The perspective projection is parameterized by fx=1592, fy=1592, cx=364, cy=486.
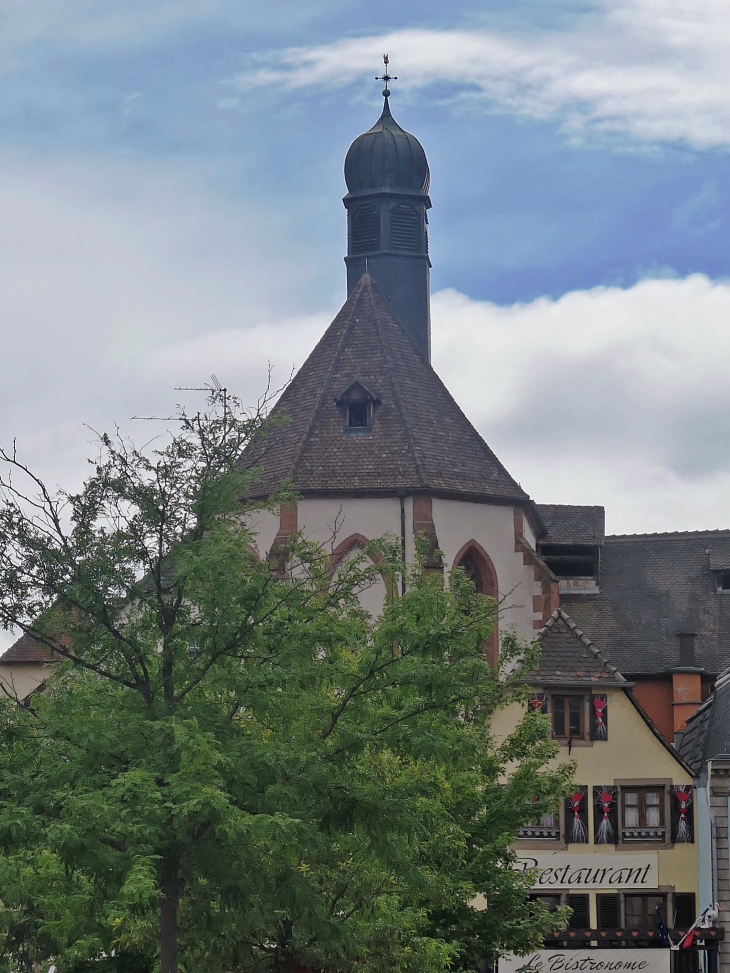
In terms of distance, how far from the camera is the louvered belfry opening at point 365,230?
47156 millimetres

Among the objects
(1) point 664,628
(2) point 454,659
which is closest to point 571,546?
(1) point 664,628

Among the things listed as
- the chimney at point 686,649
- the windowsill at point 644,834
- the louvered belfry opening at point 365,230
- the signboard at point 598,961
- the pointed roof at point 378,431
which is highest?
the louvered belfry opening at point 365,230

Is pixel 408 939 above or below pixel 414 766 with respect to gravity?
below

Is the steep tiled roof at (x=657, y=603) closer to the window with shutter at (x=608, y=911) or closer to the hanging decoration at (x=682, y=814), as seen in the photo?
the hanging decoration at (x=682, y=814)

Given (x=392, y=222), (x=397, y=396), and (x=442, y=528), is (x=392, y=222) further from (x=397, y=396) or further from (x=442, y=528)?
(x=442, y=528)

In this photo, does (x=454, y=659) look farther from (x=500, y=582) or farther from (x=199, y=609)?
(x=500, y=582)

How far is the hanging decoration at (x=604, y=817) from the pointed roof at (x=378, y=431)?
364 inches

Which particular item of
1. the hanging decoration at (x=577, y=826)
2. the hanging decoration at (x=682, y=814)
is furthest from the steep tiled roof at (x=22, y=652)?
the hanging decoration at (x=682, y=814)

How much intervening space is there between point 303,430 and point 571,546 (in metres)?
8.97

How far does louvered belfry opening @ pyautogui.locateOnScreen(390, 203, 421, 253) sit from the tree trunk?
109 ft

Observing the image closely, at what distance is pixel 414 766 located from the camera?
20281 millimetres

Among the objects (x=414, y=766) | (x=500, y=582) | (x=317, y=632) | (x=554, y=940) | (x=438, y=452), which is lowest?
(x=554, y=940)

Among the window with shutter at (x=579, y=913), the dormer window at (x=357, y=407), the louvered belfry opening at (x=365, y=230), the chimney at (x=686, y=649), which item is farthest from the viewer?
the louvered belfry opening at (x=365, y=230)

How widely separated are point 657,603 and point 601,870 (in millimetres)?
12024
